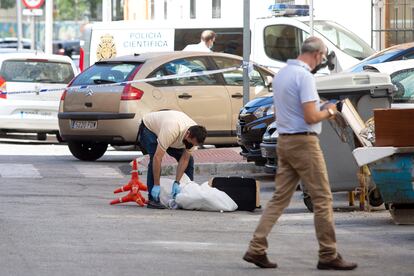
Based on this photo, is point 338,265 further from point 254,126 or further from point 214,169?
point 214,169

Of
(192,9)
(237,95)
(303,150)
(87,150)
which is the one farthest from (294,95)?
(192,9)

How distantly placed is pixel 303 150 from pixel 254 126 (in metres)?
7.26

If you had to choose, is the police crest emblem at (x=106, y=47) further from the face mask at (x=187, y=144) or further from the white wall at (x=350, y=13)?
the face mask at (x=187, y=144)

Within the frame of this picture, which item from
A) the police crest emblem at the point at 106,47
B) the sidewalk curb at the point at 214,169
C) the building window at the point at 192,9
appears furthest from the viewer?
the building window at the point at 192,9

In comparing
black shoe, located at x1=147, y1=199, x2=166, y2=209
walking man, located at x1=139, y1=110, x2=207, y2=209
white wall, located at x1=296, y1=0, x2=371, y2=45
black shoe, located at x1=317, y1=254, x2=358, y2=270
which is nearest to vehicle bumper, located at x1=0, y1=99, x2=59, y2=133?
white wall, located at x1=296, y1=0, x2=371, y2=45

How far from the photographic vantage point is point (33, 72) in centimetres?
2411

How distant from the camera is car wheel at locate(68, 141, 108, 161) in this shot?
68.3ft

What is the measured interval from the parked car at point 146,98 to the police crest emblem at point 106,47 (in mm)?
6394

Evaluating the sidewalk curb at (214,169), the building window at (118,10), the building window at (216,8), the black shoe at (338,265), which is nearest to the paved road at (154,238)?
the black shoe at (338,265)

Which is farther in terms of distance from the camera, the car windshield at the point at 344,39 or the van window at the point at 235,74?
the car windshield at the point at 344,39

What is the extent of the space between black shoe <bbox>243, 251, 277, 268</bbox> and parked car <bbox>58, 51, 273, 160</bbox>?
960 centimetres

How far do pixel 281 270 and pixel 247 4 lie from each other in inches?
406

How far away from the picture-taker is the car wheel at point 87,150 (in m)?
20.8

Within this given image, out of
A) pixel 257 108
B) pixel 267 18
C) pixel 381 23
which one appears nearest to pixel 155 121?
pixel 257 108
